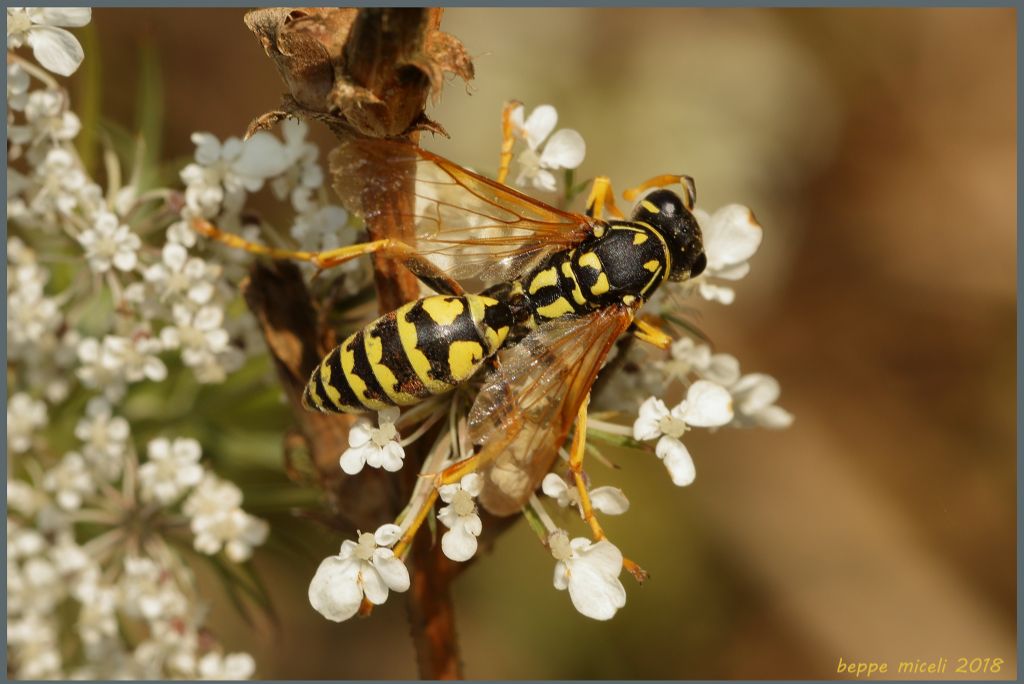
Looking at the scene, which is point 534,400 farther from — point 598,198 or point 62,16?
point 62,16

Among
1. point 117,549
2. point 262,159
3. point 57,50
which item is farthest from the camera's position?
point 117,549

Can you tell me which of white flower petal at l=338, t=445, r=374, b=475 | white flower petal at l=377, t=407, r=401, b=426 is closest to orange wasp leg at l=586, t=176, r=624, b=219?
white flower petal at l=377, t=407, r=401, b=426

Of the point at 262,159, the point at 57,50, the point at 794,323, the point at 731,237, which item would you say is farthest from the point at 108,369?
the point at 794,323

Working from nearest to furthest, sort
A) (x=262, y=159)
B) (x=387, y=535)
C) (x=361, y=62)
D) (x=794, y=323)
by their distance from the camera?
(x=361, y=62)
(x=387, y=535)
(x=262, y=159)
(x=794, y=323)

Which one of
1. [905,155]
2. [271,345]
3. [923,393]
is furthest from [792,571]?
[271,345]

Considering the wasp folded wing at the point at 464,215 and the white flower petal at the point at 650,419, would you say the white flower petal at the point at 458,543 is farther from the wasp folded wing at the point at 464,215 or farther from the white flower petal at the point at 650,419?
the wasp folded wing at the point at 464,215

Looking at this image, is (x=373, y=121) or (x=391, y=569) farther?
(x=391, y=569)

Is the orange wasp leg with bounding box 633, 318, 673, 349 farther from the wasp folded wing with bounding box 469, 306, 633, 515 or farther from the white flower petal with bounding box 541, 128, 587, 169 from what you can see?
the white flower petal with bounding box 541, 128, 587, 169

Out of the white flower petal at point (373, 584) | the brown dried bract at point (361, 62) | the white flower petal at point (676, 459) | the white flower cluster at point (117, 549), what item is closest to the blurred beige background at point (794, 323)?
the white flower cluster at point (117, 549)
